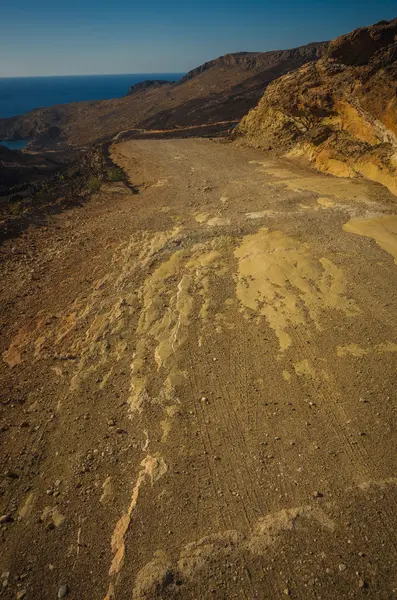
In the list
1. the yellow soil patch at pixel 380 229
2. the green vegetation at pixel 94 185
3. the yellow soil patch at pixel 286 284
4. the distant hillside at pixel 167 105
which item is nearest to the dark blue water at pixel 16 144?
the distant hillside at pixel 167 105

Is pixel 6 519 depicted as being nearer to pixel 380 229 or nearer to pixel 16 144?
pixel 380 229

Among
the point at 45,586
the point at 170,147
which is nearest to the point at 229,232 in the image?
the point at 45,586

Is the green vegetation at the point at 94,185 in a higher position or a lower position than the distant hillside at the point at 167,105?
lower

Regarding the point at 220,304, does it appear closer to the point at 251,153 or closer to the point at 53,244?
the point at 53,244

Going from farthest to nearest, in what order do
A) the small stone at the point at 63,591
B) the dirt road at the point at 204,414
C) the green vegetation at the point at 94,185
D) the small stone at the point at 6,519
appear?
the green vegetation at the point at 94,185 < the small stone at the point at 6,519 < the dirt road at the point at 204,414 < the small stone at the point at 63,591

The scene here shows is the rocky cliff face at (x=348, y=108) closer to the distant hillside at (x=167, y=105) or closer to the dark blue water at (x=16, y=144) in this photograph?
the distant hillside at (x=167, y=105)

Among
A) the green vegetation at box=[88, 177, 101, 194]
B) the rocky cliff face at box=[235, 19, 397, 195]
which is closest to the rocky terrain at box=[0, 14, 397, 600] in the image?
the rocky cliff face at box=[235, 19, 397, 195]
